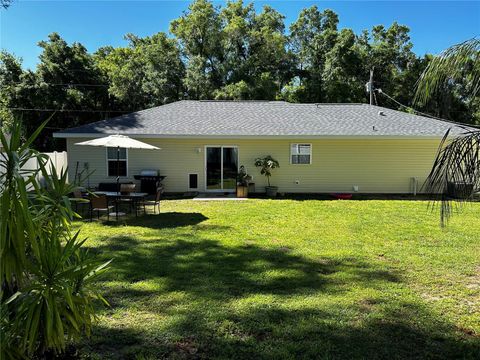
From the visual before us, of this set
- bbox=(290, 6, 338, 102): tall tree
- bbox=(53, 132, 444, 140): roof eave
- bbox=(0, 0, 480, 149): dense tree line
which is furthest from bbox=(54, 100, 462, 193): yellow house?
bbox=(290, 6, 338, 102): tall tree

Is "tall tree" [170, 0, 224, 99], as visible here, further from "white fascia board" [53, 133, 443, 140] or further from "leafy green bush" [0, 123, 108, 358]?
"leafy green bush" [0, 123, 108, 358]

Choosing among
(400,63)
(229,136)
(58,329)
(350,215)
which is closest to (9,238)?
(58,329)

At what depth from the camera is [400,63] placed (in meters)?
30.1

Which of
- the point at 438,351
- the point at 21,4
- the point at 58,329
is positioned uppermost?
the point at 21,4

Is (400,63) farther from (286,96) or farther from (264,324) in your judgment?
(264,324)

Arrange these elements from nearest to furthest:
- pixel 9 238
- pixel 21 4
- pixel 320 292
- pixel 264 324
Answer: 1. pixel 9 238
2. pixel 264 324
3. pixel 320 292
4. pixel 21 4

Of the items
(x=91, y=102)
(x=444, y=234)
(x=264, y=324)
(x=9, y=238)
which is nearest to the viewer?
(x=9, y=238)

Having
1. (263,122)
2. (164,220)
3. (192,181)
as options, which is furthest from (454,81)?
(263,122)

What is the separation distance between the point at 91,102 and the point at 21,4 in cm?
2417

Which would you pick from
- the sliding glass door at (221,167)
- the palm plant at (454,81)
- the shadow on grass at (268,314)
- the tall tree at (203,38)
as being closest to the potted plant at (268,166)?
the sliding glass door at (221,167)

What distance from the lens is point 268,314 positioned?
409cm

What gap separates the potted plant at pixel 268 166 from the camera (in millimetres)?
14766

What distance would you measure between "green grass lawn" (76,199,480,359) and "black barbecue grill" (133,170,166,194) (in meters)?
5.67

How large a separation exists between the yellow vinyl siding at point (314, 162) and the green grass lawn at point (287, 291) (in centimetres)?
641
